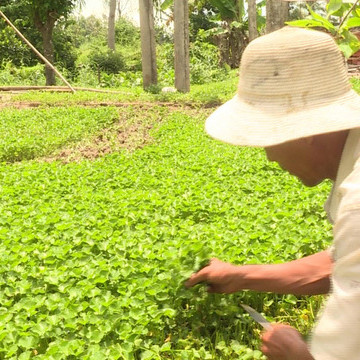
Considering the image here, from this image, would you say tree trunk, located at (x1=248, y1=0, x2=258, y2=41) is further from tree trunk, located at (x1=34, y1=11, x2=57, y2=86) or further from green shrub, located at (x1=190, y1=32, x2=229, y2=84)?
tree trunk, located at (x1=34, y1=11, x2=57, y2=86)

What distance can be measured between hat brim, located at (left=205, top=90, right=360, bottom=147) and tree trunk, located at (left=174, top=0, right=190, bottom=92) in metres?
13.0

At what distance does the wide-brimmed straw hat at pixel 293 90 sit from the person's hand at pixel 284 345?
74cm

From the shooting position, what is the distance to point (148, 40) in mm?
14859

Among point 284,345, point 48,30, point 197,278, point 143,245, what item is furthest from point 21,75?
point 284,345

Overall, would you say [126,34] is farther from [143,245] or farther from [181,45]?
[143,245]

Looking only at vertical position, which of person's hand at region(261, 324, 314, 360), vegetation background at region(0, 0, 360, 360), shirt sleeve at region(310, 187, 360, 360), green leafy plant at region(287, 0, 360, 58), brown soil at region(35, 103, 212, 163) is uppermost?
green leafy plant at region(287, 0, 360, 58)

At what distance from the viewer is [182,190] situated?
525 cm

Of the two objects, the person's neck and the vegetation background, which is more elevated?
the person's neck

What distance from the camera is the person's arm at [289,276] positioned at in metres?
2.40

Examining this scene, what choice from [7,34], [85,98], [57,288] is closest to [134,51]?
[7,34]

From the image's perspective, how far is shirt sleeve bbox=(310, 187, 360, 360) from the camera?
1469 millimetres


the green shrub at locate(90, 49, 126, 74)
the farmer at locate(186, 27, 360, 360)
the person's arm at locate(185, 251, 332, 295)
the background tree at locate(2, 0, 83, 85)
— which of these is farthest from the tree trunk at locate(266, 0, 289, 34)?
the green shrub at locate(90, 49, 126, 74)

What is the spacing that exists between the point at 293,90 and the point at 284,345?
901 mm

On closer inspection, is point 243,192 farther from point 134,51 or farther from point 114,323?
point 134,51
